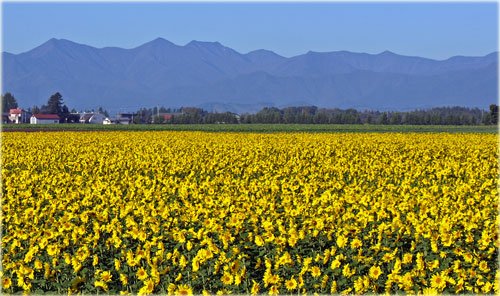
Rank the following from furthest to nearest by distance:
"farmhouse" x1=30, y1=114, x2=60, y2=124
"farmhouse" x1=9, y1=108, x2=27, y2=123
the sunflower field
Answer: "farmhouse" x1=9, y1=108, x2=27, y2=123 → "farmhouse" x1=30, y1=114, x2=60, y2=124 → the sunflower field

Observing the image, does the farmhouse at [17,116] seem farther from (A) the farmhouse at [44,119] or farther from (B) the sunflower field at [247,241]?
(B) the sunflower field at [247,241]

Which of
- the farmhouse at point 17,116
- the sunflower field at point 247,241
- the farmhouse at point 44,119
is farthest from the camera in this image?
the farmhouse at point 17,116

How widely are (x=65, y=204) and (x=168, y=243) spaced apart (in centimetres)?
316

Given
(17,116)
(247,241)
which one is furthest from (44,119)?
(247,241)

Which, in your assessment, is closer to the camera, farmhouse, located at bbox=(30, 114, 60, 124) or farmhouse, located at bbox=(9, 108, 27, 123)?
farmhouse, located at bbox=(30, 114, 60, 124)

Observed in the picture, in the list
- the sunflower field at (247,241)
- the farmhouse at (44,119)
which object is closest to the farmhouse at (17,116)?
the farmhouse at (44,119)

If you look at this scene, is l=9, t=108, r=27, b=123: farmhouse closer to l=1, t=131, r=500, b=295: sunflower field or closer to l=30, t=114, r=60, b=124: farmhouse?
l=30, t=114, r=60, b=124: farmhouse

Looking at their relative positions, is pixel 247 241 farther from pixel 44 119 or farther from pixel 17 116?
pixel 17 116

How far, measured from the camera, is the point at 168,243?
39.2ft

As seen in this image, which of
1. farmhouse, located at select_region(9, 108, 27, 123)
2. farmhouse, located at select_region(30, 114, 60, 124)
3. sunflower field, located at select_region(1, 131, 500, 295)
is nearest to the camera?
sunflower field, located at select_region(1, 131, 500, 295)

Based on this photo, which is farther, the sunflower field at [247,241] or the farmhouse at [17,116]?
the farmhouse at [17,116]

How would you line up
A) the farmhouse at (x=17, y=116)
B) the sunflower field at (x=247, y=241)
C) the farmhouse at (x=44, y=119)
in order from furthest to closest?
the farmhouse at (x=17, y=116) < the farmhouse at (x=44, y=119) < the sunflower field at (x=247, y=241)

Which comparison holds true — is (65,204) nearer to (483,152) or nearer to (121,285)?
(121,285)

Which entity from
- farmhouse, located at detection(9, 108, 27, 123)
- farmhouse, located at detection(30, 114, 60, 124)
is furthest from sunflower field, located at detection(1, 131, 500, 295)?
farmhouse, located at detection(9, 108, 27, 123)
